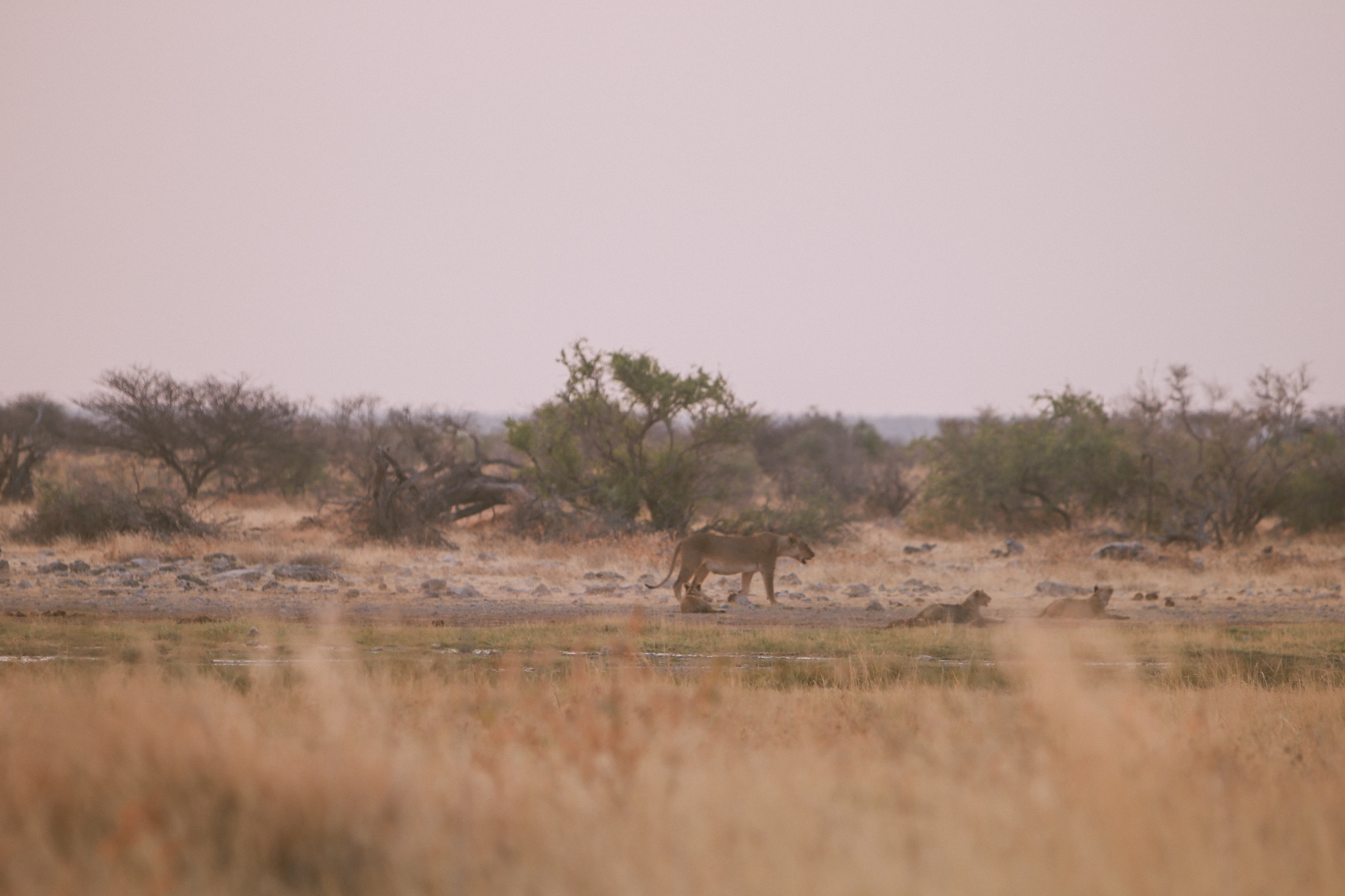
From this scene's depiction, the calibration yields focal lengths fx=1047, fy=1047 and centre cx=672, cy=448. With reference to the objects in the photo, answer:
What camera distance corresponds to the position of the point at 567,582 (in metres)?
17.8

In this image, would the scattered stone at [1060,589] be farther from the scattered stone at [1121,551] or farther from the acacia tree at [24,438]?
the acacia tree at [24,438]

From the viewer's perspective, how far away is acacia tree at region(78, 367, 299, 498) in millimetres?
31953

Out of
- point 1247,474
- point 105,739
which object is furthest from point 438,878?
point 1247,474

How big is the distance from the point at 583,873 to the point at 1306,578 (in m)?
19.5

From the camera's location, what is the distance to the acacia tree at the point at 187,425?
31953mm

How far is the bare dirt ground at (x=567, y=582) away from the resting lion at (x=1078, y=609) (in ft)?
1.42

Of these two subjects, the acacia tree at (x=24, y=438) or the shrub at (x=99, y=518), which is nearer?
the shrub at (x=99, y=518)

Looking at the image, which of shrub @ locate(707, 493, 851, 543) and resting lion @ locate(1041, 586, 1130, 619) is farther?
shrub @ locate(707, 493, 851, 543)

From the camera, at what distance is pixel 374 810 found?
4398mm

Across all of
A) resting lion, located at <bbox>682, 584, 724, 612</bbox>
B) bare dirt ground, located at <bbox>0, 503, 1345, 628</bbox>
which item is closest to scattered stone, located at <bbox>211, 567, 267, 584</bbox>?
bare dirt ground, located at <bbox>0, 503, 1345, 628</bbox>

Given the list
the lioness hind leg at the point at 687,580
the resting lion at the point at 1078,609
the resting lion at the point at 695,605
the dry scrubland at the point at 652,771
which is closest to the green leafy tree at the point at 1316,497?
the resting lion at the point at 1078,609

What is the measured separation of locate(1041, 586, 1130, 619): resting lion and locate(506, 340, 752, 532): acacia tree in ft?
41.0

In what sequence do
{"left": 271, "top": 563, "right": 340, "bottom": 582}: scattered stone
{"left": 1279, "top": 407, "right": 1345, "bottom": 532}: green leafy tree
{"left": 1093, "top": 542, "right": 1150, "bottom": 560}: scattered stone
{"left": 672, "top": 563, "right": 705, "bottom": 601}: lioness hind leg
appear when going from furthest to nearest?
Result: {"left": 1279, "top": 407, "right": 1345, "bottom": 532}: green leafy tree
{"left": 1093, "top": 542, "right": 1150, "bottom": 560}: scattered stone
{"left": 271, "top": 563, "right": 340, "bottom": 582}: scattered stone
{"left": 672, "top": 563, "right": 705, "bottom": 601}: lioness hind leg

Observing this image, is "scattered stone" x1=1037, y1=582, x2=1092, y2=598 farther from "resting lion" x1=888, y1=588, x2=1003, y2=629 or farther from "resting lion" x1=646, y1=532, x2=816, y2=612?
"resting lion" x1=646, y1=532, x2=816, y2=612
